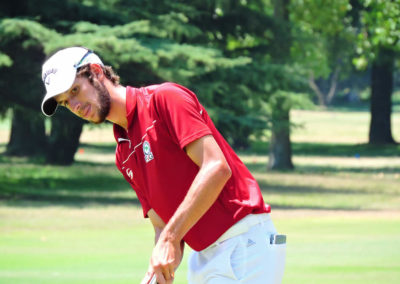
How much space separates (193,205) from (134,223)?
12.8m

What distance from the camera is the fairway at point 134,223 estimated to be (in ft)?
34.7

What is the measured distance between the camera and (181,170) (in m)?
4.19

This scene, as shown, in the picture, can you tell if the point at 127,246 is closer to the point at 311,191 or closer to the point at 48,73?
the point at 48,73

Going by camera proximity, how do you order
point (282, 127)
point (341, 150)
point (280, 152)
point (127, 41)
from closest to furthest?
point (127, 41)
point (282, 127)
point (280, 152)
point (341, 150)

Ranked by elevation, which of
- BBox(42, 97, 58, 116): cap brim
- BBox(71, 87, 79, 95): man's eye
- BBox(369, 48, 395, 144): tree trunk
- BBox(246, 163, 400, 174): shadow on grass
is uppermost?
BBox(71, 87, 79, 95): man's eye

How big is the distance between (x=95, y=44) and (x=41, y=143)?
20436mm

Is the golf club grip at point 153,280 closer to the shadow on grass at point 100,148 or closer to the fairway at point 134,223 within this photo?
the fairway at point 134,223

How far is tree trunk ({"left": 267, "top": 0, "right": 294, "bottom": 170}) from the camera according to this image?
25.5 m

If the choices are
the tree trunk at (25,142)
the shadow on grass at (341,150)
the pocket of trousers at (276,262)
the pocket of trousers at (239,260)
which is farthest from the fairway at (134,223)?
Answer: the shadow on grass at (341,150)

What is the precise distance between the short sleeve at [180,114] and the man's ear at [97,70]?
0.29 meters

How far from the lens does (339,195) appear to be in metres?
22.9

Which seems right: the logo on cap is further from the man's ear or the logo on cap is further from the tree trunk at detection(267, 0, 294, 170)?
the tree trunk at detection(267, 0, 294, 170)

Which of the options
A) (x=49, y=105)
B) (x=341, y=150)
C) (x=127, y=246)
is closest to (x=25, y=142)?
(x=341, y=150)

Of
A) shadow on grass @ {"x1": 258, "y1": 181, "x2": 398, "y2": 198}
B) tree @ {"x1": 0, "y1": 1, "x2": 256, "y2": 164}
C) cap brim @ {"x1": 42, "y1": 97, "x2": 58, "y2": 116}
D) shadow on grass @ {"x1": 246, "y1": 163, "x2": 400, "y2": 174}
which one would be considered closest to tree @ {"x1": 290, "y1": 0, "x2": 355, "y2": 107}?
shadow on grass @ {"x1": 246, "y1": 163, "x2": 400, "y2": 174}
